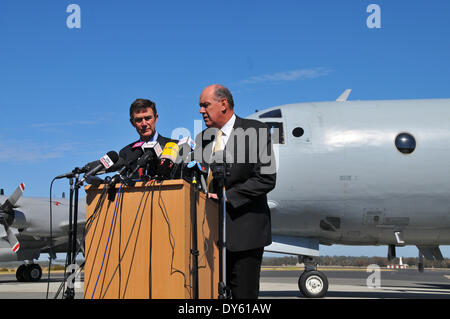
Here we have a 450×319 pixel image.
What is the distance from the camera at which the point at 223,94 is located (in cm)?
329

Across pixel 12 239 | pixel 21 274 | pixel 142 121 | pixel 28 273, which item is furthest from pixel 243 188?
pixel 21 274

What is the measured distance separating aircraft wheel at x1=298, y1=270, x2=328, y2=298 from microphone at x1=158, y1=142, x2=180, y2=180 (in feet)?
20.6

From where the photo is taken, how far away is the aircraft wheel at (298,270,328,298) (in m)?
8.70

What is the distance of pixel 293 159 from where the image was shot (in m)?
8.52

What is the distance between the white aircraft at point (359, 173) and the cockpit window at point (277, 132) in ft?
0.06

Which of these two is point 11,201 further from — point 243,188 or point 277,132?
point 243,188

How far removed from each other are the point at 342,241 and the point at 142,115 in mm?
6461

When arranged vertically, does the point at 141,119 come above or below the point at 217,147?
above

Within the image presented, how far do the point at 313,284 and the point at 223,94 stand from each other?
252 inches

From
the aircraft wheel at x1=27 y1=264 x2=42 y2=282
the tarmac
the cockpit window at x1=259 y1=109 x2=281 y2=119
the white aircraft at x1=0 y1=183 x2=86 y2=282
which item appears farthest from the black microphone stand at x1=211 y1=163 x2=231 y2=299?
the aircraft wheel at x1=27 y1=264 x2=42 y2=282

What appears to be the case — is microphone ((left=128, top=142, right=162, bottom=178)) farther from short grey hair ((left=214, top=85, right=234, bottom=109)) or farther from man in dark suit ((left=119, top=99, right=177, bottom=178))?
man in dark suit ((left=119, top=99, right=177, bottom=178))

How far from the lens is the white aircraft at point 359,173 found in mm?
8422
